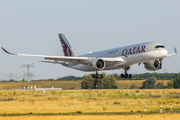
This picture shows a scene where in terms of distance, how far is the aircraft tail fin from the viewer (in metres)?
73.5

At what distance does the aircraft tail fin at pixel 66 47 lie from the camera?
73.5m

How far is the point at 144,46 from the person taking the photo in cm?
5244

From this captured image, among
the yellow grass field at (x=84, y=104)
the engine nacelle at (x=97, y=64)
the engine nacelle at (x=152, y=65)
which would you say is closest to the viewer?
the yellow grass field at (x=84, y=104)


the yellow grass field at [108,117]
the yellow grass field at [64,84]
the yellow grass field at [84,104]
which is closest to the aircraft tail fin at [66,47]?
the yellow grass field at [84,104]

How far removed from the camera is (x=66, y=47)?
7450 cm

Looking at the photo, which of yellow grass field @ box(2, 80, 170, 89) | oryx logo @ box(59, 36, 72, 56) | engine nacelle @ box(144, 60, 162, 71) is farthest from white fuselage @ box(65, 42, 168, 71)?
yellow grass field @ box(2, 80, 170, 89)

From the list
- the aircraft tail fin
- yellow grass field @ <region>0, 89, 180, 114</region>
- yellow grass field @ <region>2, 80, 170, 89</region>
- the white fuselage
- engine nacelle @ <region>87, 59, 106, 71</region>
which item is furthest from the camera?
yellow grass field @ <region>2, 80, 170, 89</region>

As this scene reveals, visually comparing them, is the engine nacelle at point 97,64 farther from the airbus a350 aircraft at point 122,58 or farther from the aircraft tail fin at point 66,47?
the aircraft tail fin at point 66,47

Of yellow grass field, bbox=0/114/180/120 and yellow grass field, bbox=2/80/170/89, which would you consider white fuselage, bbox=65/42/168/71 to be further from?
yellow grass field, bbox=2/80/170/89

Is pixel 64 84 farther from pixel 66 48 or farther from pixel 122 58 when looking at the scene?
pixel 122 58

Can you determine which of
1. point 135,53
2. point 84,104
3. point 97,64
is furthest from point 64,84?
point 84,104

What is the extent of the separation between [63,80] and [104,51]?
4348 cm

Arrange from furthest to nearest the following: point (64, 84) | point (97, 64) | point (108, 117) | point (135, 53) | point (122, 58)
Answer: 1. point (64, 84)
2. point (97, 64)
3. point (122, 58)
4. point (135, 53)
5. point (108, 117)

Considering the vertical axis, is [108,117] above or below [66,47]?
below
